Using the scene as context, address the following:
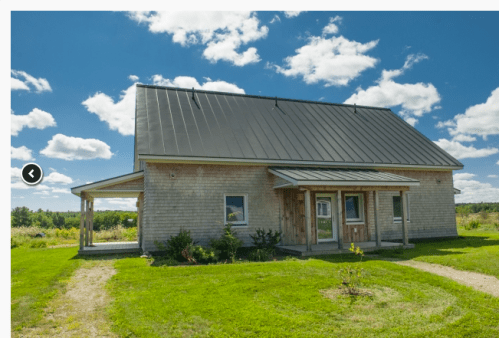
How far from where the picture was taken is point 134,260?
1146cm

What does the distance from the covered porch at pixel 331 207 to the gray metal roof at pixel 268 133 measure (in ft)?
3.76

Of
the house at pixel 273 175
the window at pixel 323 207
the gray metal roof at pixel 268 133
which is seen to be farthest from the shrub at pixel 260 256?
the window at pixel 323 207

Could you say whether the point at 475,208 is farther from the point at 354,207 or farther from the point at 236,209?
the point at 236,209

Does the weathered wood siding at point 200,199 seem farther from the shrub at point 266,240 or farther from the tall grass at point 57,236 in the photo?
the tall grass at point 57,236

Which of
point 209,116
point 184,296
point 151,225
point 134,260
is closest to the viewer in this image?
point 184,296

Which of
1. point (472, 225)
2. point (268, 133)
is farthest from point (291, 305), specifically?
point (472, 225)

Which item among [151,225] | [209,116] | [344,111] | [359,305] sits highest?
[344,111]

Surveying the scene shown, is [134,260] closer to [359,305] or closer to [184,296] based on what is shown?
[184,296]

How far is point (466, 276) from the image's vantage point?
8.89 meters

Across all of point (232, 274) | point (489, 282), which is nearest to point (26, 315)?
point (232, 274)

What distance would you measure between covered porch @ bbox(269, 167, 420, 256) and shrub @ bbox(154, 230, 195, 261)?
3.74 metres

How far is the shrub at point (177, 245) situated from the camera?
1137 centimetres
